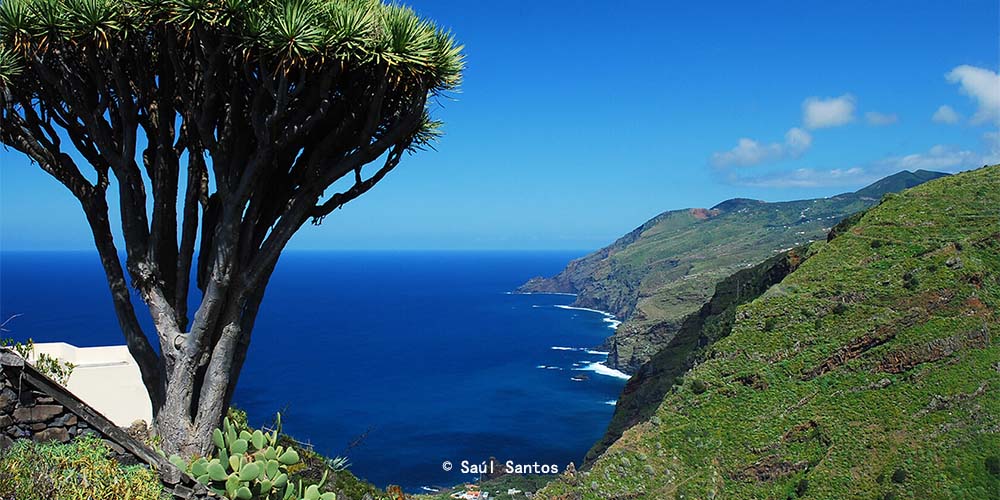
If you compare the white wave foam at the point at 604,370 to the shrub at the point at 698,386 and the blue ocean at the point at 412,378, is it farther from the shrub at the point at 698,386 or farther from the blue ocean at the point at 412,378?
the shrub at the point at 698,386

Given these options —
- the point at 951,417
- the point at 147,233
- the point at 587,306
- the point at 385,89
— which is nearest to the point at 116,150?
the point at 147,233

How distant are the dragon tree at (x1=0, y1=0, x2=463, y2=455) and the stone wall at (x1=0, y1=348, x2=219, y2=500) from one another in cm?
168

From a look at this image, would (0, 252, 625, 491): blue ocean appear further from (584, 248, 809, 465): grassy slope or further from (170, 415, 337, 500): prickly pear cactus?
(170, 415, 337, 500): prickly pear cactus

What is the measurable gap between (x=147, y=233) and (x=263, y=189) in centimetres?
151

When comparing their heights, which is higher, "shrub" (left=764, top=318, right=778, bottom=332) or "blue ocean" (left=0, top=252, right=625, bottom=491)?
"shrub" (left=764, top=318, right=778, bottom=332)

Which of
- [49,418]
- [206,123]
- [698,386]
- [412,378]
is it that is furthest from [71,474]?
[412,378]

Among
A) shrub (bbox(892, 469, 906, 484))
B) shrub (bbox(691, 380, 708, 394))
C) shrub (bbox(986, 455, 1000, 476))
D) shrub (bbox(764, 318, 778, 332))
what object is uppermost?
shrub (bbox(764, 318, 778, 332))

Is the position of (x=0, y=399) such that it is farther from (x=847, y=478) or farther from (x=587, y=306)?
(x=587, y=306)

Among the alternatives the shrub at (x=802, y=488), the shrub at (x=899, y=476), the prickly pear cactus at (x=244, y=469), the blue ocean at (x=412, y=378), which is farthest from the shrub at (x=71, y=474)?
the blue ocean at (x=412, y=378)

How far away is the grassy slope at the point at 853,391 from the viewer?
3244 centimetres

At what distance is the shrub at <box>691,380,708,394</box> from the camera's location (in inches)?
1791

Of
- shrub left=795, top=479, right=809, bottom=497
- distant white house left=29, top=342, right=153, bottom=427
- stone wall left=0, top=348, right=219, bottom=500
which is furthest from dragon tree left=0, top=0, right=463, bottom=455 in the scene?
shrub left=795, top=479, right=809, bottom=497

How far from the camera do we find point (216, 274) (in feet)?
24.7

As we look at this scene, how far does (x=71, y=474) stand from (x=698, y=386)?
146 feet
